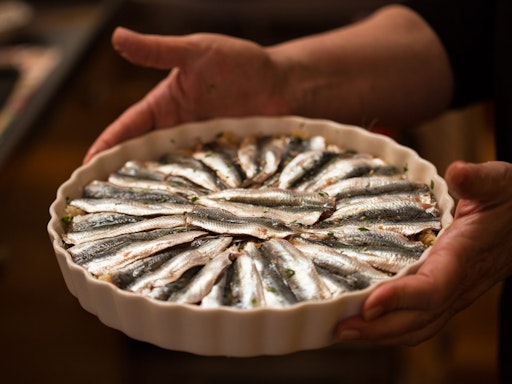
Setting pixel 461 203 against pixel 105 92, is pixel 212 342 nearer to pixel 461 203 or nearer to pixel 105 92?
pixel 461 203

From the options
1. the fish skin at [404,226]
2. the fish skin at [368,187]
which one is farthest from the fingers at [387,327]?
the fish skin at [368,187]

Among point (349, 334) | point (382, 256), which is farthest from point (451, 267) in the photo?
point (349, 334)

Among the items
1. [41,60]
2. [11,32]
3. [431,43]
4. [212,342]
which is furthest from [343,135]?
[11,32]

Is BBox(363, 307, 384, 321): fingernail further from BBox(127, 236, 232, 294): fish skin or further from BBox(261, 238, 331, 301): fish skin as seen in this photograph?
BBox(127, 236, 232, 294): fish skin

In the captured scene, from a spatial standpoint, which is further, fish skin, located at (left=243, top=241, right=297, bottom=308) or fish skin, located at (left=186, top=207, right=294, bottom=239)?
fish skin, located at (left=186, top=207, right=294, bottom=239)

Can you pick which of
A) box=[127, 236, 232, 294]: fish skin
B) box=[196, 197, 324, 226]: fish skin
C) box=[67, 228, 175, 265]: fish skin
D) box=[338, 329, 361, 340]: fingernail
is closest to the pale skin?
box=[338, 329, 361, 340]: fingernail

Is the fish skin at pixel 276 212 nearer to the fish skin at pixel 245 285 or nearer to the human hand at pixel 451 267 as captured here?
the fish skin at pixel 245 285

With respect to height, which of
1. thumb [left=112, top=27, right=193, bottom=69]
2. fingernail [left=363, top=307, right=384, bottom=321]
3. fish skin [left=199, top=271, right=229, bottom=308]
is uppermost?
thumb [left=112, top=27, right=193, bottom=69]
